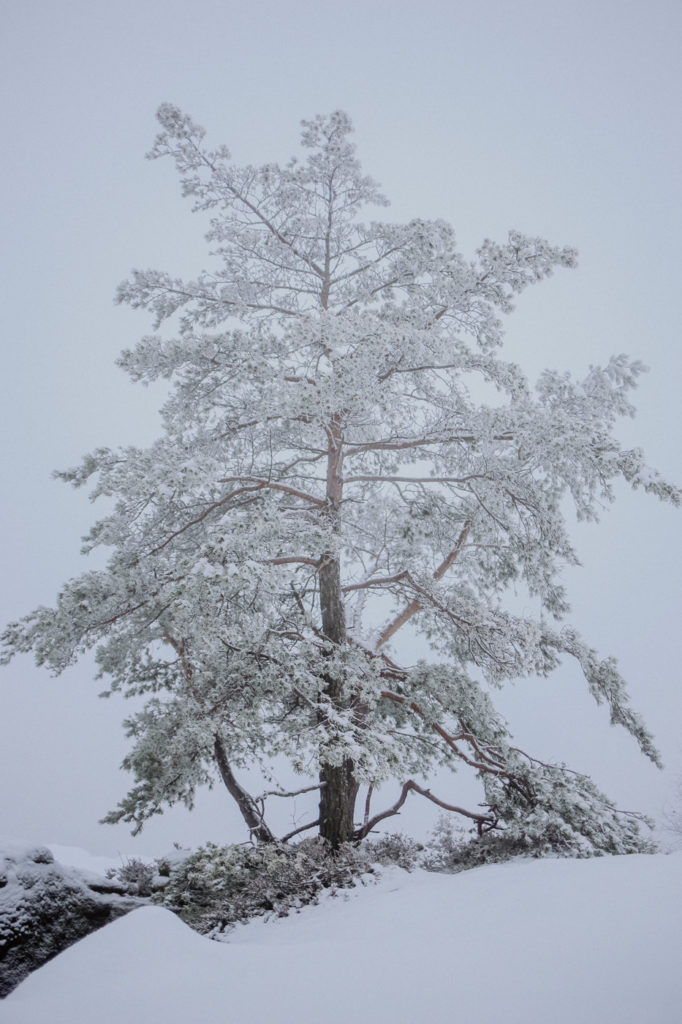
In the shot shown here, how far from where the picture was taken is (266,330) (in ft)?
32.1

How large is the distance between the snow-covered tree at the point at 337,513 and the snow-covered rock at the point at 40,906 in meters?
2.05

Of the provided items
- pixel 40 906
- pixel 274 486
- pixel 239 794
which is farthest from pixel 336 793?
pixel 274 486

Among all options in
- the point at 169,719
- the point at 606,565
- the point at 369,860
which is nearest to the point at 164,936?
the point at 369,860

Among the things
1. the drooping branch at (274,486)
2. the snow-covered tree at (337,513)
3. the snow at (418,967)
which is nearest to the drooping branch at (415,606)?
the snow-covered tree at (337,513)

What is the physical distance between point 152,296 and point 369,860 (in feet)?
27.1

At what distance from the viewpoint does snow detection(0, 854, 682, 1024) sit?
3.19m

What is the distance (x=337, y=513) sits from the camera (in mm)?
8102

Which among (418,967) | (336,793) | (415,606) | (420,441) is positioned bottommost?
(418,967)

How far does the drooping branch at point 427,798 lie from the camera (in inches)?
326

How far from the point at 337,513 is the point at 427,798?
4.27m

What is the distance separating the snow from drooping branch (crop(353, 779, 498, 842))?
338 centimetres

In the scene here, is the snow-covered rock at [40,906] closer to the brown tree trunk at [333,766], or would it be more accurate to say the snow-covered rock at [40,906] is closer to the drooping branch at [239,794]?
the brown tree trunk at [333,766]

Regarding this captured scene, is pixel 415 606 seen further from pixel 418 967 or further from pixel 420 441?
pixel 418 967

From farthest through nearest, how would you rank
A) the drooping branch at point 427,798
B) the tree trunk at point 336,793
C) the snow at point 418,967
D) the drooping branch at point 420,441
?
the drooping branch at point 427,798, the drooping branch at point 420,441, the tree trunk at point 336,793, the snow at point 418,967
